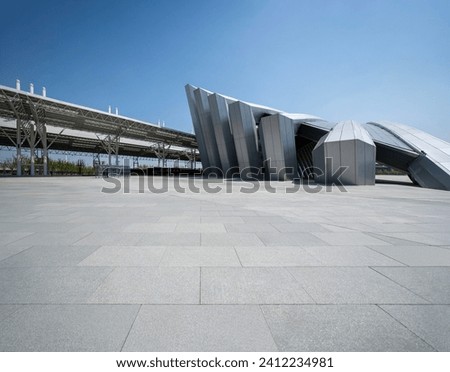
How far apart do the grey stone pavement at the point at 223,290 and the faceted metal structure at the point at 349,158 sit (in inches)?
649

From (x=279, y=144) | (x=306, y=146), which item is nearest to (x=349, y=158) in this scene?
(x=279, y=144)

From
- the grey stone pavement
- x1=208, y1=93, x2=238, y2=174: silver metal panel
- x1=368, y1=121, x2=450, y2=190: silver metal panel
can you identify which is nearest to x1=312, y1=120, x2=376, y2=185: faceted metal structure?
x1=368, y1=121, x2=450, y2=190: silver metal panel

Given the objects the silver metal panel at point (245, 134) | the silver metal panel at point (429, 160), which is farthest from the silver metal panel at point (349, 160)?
the silver metal panel at point (245, 134)

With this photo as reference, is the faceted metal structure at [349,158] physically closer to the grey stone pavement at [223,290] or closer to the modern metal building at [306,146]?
the modern metal building at [306,146]

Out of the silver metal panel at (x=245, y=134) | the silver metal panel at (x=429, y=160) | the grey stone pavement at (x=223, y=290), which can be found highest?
the silver metal panel at (x=245, y=134)

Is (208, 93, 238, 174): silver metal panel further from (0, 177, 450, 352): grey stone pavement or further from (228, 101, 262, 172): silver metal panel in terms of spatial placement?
(0, 177, 450, 352): grey stone pavement

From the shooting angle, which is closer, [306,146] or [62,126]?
[62,126]

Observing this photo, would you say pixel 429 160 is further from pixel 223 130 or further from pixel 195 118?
pixel 195 118

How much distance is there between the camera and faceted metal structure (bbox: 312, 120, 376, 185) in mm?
20500

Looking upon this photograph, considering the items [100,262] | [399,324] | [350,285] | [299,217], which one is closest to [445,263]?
[350,285]

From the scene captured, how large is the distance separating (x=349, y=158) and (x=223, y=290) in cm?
2150

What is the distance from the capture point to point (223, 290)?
2.96 m

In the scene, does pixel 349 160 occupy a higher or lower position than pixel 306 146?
lower

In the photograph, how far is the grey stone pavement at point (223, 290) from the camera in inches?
81.7
